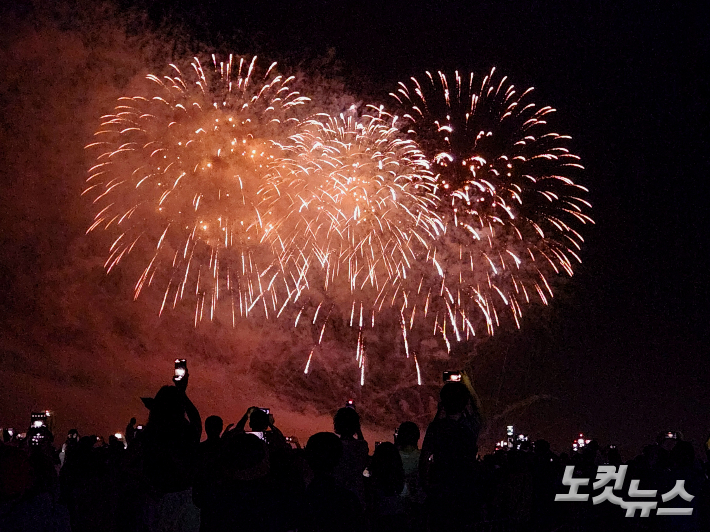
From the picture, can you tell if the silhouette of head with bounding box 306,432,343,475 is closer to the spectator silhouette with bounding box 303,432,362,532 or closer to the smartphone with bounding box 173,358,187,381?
the spectator silhouette with bounding box 303,432,362,532

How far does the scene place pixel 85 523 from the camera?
266 inches

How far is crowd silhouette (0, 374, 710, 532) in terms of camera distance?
14.7ft

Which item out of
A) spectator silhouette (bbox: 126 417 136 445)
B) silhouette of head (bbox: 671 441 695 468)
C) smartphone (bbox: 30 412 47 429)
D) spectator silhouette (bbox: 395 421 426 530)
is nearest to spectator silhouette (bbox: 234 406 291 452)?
spectator silhouette (bbox: 395 421 426 530)

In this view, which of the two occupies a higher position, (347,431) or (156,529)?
(347,431)

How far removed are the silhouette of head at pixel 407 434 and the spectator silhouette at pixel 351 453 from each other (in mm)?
637

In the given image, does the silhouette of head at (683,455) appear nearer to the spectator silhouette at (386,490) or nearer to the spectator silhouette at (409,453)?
the spectator silhouette at (409,453)

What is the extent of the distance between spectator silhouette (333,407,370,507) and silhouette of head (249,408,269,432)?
684mm

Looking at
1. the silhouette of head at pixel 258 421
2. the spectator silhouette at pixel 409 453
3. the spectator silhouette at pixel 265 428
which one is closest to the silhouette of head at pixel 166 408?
the spectator silhouette at pixel 265 428

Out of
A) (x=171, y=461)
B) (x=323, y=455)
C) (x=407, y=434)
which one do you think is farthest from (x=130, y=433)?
(x=323, y=455)

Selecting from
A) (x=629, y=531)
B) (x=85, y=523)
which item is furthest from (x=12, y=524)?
(x=629, y=531)

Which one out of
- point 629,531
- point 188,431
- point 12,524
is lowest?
point 629,531

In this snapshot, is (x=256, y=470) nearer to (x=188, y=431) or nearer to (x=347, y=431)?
(x=188, y=431)

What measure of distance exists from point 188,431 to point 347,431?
6.25 feet

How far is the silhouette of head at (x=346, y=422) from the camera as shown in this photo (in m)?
6.93
